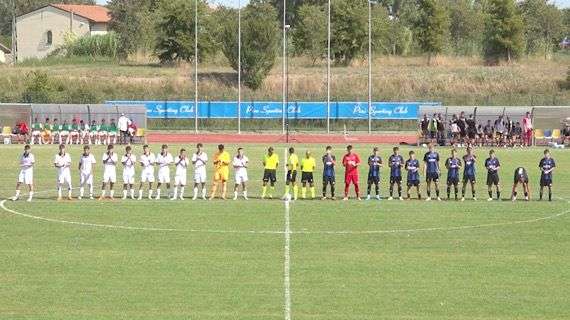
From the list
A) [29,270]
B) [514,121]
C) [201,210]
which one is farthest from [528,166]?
[29,270]

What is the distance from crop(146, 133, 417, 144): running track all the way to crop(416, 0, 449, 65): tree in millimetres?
28084

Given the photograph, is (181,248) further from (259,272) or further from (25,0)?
(25,0)

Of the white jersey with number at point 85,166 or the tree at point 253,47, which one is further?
the tree at point 253,47

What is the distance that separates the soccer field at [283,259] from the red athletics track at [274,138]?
1366 inches

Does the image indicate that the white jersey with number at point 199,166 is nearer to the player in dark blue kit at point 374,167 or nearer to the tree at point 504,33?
the player in dark blue kit at point 374,167

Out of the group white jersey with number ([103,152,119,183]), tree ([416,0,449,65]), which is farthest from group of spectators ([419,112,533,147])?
white jersey with number ([103,152,119,183])

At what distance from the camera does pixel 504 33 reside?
101m

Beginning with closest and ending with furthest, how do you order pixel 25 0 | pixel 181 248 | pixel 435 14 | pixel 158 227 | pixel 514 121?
pixel 181 248 → pixel 158 227 → pixel 514 121 → pixel 435 14 → pixel 25 0

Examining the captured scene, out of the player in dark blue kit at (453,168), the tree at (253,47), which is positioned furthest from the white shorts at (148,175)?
the tree at (253,47)

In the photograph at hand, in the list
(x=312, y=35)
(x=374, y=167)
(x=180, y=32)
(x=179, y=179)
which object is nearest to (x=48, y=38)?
(x=180, y=32)

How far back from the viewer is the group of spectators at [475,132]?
220 ft

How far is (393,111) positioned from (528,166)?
28.6 m

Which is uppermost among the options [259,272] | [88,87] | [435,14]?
[435,14]

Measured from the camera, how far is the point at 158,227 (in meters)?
28.7
